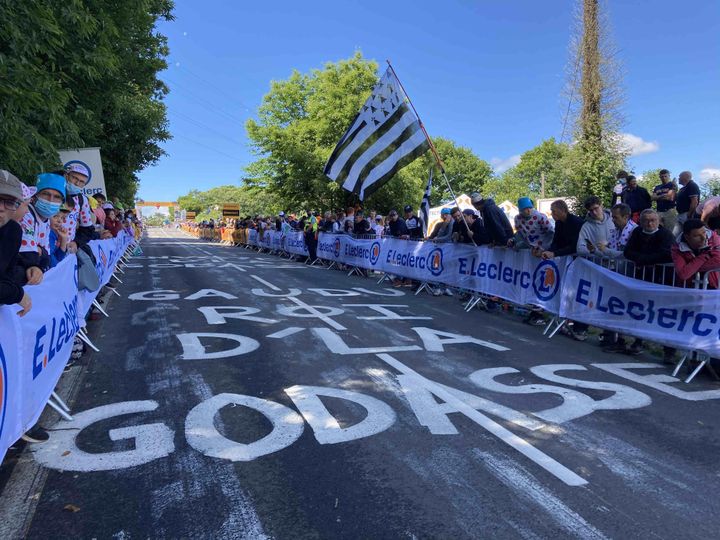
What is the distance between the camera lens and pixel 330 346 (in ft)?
20.5

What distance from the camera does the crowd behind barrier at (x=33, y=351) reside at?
9.92ft

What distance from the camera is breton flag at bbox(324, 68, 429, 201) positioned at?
35.9 ft

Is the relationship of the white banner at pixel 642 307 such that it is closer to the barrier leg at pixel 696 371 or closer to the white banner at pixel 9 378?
the barrier leg at pixel 696 371

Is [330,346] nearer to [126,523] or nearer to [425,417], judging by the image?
[425,417]

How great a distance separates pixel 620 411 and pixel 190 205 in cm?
18902

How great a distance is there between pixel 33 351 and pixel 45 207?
89.0 inches

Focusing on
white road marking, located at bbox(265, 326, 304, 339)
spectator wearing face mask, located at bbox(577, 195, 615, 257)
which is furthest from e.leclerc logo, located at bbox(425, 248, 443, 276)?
white road marking, located at bbox(265, 326, 304, 339)

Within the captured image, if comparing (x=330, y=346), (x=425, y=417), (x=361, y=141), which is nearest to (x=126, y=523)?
(x=425, y=417)

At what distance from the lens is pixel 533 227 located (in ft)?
28.0

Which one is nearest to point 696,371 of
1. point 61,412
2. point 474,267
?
point 474,267

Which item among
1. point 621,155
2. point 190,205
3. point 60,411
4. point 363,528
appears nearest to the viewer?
point 363,528

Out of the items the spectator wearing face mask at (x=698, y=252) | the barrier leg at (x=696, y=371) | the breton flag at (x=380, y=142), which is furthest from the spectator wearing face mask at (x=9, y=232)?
the breton flag at (x=380, y=142)

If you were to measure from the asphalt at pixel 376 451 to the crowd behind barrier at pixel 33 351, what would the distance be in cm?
30

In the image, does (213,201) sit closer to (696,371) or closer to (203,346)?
(203,346)
